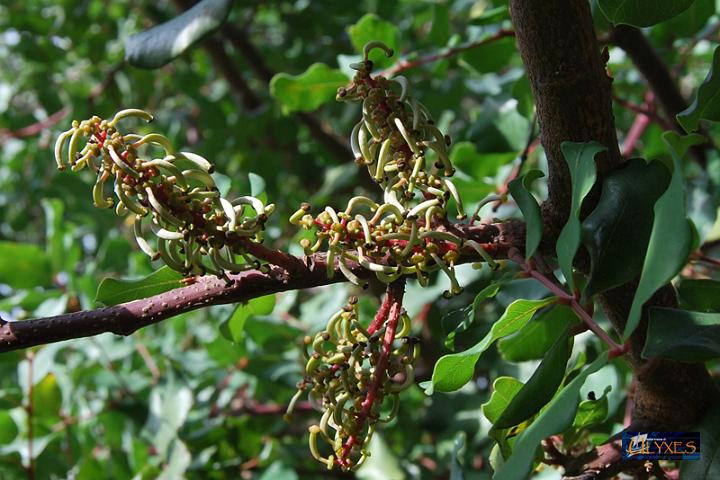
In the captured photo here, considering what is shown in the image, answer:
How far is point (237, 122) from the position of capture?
185 centimetres

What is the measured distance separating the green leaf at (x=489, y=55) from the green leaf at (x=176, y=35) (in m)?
0.43

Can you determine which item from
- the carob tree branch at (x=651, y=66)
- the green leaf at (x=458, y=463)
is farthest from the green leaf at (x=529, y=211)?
the carob tree branch at (x=651, y=66)

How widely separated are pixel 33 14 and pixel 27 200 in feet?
1.85

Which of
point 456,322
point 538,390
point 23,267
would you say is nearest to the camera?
point 538,390

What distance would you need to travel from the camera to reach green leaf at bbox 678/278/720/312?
68cm

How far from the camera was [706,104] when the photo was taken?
612mm

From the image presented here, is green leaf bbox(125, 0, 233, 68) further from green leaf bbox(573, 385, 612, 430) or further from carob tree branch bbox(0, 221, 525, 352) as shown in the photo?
green leaf bbox(573, 385, 612, 430)

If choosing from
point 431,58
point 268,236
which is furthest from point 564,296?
point 268,236

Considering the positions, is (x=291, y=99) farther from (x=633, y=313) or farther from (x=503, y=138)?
(x=633, y=313)

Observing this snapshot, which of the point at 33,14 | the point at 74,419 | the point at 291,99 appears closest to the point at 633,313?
the point at 291,99

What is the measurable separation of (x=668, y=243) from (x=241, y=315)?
0.47 m

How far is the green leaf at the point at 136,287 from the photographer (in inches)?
25.7

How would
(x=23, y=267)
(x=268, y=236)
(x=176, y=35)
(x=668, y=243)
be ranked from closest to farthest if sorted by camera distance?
(x=668, y=243) → (x=176, y=35) → (x=23, y=267) → (x=268, y=236)

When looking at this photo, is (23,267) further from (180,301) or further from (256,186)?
(180,301)
